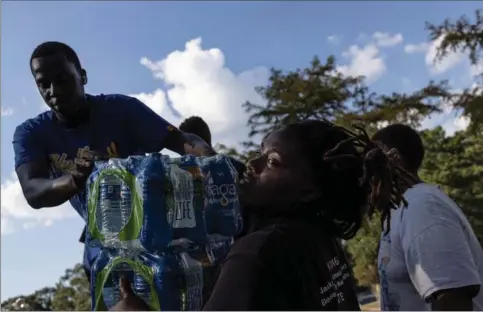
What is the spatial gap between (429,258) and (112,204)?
133cm

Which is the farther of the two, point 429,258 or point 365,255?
point 365,255

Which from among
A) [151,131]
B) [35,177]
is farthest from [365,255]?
[35,177]

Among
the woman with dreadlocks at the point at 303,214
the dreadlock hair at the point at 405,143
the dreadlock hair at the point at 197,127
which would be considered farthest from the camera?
the dreadlock hair at the point at 197,127

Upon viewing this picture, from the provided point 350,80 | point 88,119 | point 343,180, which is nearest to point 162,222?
point 343,180

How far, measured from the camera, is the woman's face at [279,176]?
1.61 metres

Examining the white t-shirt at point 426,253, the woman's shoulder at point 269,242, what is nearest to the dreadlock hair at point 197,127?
the white t-shirt at point 426,253

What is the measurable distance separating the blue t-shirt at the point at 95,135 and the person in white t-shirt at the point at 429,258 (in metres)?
1.05

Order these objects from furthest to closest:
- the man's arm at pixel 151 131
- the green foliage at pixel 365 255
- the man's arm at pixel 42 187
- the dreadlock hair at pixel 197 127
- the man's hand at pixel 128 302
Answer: the green foliage at pixel 365 255 → the dreadlock hair at pixel 197 127 → the man's arm at pixel 151 131 → the man's arm at pixel 42 187 → the man's hand at pixel 128 302

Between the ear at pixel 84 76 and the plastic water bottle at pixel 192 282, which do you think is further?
the ear at pixel 84 76

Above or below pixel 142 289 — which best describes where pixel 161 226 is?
above

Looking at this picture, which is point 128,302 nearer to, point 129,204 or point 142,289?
point 142,289

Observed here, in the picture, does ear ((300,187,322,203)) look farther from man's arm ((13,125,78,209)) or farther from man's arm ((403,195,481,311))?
man's arm ((403,195,481,311))

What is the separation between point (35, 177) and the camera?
2379 mm

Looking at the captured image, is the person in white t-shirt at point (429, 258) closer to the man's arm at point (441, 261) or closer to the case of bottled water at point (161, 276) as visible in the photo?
the man's arm at point (441, 261)
